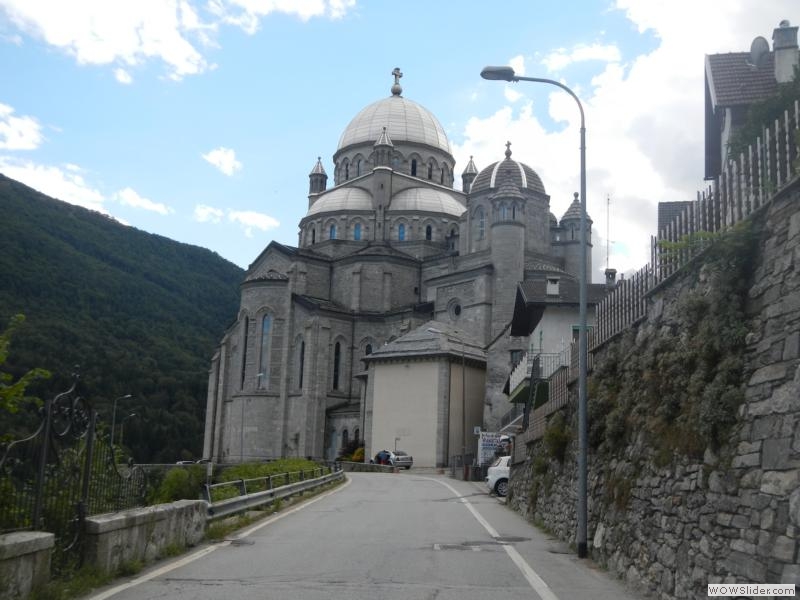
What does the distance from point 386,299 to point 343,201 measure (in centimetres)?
1074

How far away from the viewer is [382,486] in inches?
1125

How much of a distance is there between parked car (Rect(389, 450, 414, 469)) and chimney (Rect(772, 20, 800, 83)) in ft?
113

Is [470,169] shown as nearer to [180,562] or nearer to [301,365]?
[301,365]

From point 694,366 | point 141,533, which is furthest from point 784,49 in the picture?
point 141,533

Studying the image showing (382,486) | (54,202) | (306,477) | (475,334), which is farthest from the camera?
(54,202)

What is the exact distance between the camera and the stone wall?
675cm

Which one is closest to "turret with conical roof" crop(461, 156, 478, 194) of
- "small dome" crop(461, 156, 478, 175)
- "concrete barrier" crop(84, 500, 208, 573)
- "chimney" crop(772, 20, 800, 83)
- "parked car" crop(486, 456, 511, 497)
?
"small dome" crop(461, 156, 478, 175)

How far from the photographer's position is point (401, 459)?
48500 mm

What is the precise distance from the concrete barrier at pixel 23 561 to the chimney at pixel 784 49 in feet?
45.2

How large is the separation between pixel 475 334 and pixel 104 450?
48.9m

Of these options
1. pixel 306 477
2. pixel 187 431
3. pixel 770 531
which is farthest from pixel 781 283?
pixel 187 431

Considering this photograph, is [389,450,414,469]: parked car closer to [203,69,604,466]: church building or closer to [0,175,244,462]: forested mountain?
[203,69,604,466]: church building

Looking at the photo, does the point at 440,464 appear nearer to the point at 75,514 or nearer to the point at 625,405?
the point at 625,405

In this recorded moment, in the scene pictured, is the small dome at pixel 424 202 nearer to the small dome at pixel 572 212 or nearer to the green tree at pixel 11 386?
the small dome at pixel 572 212
